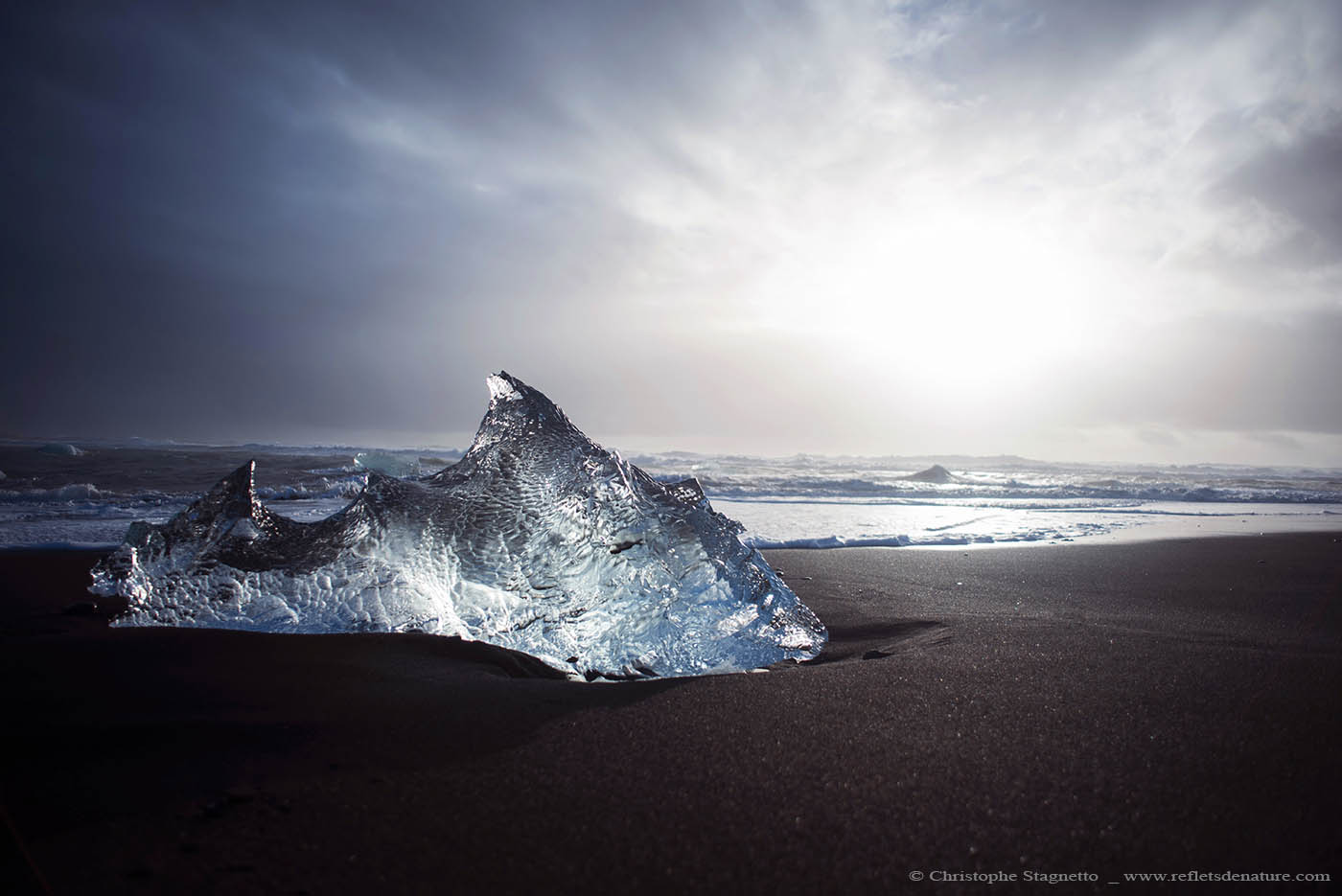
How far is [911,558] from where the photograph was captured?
17.2 ft

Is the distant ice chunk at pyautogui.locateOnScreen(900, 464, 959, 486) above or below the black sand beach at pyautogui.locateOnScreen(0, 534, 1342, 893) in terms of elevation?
above

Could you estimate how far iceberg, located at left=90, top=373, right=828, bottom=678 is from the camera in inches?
92.1

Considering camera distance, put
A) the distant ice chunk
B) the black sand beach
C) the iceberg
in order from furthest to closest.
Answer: the distant ice chunk
the iceberg
the black sand beach

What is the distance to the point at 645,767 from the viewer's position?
4.77 feet

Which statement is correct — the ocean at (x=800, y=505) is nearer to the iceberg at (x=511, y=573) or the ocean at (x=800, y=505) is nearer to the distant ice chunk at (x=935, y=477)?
the iceberg at (x=511, y=573)

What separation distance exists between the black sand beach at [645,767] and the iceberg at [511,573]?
5.2 inches

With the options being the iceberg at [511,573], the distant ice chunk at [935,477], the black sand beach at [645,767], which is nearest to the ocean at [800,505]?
the iceberg at [511,573]

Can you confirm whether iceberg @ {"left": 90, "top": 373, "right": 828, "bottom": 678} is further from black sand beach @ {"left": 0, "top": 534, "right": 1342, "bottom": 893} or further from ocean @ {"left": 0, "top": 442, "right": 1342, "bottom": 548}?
ocean @ {"left": 0, "top": 442, "right": 1342, "bottom": 548}

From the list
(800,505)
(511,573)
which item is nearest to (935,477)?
(800,505)

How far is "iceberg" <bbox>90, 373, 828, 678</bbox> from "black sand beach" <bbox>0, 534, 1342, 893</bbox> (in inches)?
5.2

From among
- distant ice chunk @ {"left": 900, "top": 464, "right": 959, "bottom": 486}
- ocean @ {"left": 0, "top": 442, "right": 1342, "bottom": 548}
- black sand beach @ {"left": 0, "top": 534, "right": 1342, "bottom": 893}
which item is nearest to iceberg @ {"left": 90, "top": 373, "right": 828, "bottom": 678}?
black sand beach @ {"left": 0, "top": 534, "right": 1342, "bottom": 893}

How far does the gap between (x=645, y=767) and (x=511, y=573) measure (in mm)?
1177

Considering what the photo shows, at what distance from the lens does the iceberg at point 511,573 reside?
2.34 m

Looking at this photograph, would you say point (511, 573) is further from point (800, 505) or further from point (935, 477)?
point (935, 477)
